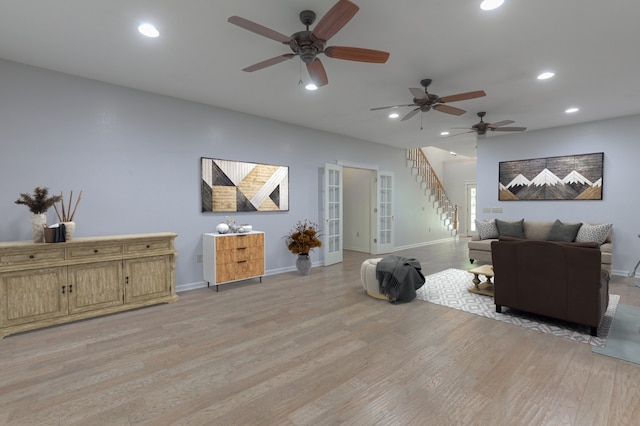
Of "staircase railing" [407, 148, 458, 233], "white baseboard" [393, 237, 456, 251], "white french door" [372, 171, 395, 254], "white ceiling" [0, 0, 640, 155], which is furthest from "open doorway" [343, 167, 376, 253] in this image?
"white ceiling" [0, 0, 640, 155]

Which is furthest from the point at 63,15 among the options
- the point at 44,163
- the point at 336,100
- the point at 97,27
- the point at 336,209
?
the point at 336,209

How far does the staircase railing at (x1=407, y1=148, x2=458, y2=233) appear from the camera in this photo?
9.22 m

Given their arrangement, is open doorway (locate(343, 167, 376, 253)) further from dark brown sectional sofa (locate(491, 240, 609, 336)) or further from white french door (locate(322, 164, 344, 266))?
dark brown sectional sofa (locate(491, 240, 609, 336))

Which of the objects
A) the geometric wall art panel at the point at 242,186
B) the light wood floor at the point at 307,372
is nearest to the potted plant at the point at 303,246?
the geometric wall art panel at the point at 242,186

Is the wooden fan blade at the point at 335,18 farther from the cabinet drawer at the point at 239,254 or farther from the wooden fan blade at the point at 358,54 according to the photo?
the cabinet drawer at the point at 239,254

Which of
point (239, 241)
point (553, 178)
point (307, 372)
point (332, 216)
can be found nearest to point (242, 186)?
point (239, 241)

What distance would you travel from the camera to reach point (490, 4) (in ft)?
7.59

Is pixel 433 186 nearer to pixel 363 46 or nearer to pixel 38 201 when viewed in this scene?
pixel 363 46

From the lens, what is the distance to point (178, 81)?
12.6ft

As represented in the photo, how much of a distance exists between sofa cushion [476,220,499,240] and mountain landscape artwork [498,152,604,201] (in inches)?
29.7

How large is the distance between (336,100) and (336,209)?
2.72 meters

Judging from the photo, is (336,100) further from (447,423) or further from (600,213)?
(600,213)

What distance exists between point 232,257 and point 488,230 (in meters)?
5.25

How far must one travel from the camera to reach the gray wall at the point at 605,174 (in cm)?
530
